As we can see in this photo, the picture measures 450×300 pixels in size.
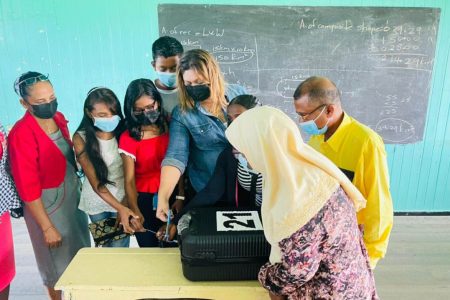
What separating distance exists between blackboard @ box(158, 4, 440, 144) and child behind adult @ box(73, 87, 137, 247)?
1.53 meters

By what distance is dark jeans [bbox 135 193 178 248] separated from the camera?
70.0 inches

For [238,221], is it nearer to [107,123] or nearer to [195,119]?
[195,119]

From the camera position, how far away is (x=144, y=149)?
1.70 meters

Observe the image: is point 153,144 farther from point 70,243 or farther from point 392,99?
point 392,99

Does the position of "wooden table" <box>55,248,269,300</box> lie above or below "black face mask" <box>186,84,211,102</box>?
below

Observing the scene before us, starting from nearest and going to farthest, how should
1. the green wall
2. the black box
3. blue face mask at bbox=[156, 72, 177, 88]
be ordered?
the black box < blue face mask at bbox=[156, 72, 177, 88] < the green wall

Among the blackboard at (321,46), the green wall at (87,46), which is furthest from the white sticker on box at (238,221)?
the green wall at (87,46)

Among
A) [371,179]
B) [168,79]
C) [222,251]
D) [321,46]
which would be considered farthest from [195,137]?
[321,46]

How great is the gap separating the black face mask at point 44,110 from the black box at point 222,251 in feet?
2.97

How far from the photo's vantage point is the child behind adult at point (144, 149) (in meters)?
1.65

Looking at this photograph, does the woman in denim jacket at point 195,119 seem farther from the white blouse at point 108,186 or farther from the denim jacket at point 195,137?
the white blouse at point 108,186

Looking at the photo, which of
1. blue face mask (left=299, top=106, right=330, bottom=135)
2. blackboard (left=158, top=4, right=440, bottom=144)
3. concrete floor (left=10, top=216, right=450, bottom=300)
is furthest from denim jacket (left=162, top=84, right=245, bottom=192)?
blackboard (left=158, top=4, right=440, bottom=144)

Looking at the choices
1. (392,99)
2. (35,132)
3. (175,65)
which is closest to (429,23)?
(392,99)

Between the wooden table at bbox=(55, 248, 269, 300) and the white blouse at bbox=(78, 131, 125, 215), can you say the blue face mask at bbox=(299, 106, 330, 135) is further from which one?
the white blouse at bbox=(78, 131, 125, 215)
